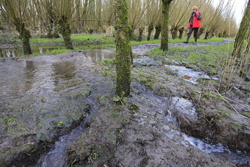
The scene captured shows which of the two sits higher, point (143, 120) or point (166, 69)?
point (166, 69)

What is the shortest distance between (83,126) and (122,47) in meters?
1.55

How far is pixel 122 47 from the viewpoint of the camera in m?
2.42

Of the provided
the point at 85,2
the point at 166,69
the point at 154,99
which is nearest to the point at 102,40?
the point at 85,2

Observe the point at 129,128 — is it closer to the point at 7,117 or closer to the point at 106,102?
the point at 106,102

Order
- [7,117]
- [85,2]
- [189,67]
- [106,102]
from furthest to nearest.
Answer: [85,2]
[189,67]
[106,102]
[7,117]

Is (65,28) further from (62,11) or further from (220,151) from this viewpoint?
(220,151)

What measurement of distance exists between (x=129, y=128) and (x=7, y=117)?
78.1 inches

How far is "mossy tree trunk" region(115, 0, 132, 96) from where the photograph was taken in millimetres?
2270

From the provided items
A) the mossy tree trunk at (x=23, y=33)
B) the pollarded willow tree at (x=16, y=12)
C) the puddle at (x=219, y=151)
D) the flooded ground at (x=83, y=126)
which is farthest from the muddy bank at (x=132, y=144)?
the mossy tree trunk at (x=23, y=33)

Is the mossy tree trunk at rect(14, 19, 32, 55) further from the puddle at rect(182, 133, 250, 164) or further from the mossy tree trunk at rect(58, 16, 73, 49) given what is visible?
the puddle at rect(182, 133, 250, 164)

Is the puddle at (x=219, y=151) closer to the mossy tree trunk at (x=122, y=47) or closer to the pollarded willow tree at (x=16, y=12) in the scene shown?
the mossy tree trunk at (x=122, y=47)

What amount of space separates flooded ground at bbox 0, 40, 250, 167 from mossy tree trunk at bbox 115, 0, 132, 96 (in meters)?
0.42

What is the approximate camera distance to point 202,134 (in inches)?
92.7

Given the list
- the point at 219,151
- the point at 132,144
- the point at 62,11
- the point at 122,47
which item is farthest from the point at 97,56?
the point at 219,151
